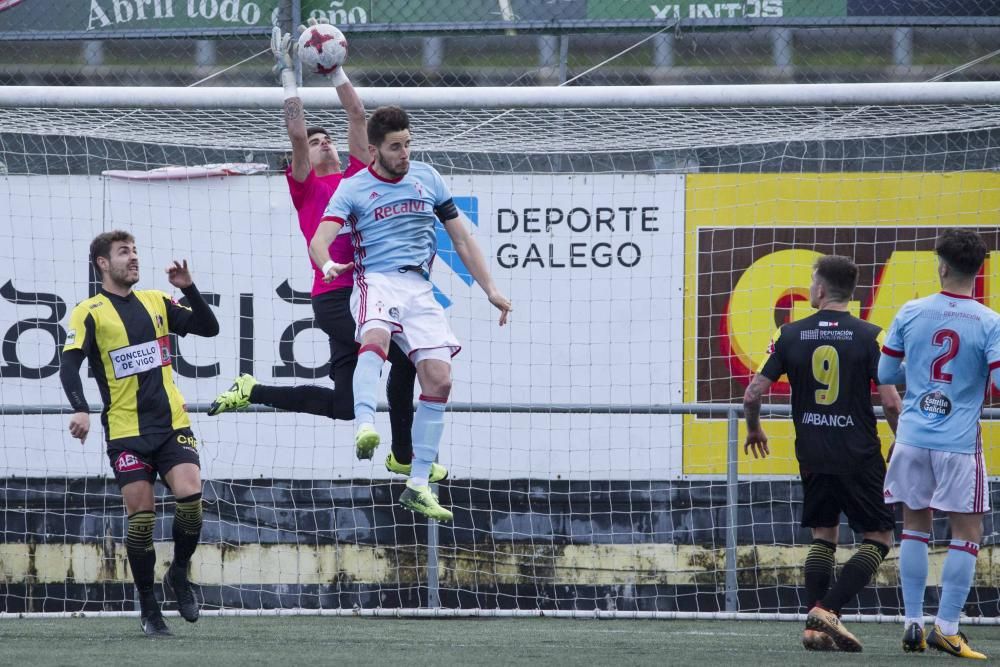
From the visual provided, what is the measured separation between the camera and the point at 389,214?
5.96 m

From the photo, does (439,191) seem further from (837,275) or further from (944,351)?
(944,351)

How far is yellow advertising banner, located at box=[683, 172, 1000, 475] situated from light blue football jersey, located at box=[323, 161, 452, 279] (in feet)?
11.0

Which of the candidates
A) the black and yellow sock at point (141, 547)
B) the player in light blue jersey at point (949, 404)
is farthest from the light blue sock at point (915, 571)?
the black and yellow sock at point (141, 547)

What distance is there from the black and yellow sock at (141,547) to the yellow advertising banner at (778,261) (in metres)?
3.73

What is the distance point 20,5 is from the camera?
28.9ft

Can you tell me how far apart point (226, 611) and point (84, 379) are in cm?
197

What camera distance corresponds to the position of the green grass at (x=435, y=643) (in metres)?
5.90

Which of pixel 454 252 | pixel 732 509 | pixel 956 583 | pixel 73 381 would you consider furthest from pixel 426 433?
pixel 454 252

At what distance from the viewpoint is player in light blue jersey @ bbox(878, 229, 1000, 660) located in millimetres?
5945

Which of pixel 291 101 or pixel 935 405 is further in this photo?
pixel 291 101

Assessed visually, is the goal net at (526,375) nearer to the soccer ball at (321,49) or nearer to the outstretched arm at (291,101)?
the outstretched arm at (291,101)

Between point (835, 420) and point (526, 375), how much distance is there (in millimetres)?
3018

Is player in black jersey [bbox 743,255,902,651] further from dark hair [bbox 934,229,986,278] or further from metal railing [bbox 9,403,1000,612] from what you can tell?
metal railing [bbox 9,403,1000,612]

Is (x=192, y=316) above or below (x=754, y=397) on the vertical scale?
above
